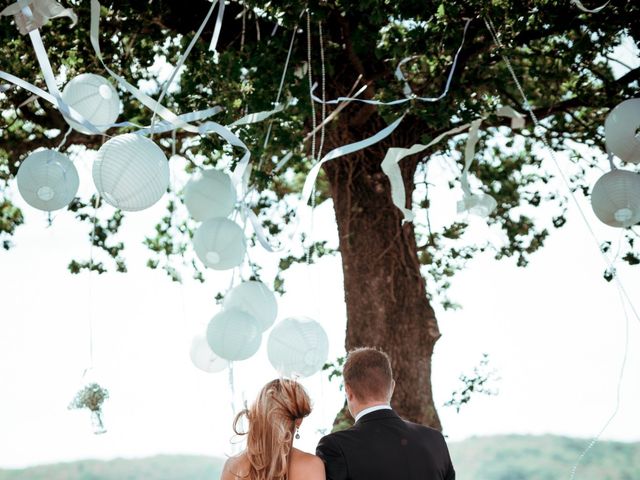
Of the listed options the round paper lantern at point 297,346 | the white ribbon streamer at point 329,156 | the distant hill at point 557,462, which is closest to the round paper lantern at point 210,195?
the white ribbon streamer at point 329,156

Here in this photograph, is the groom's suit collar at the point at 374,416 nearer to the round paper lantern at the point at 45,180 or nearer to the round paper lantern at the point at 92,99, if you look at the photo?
the round paper lantern at the point at 92,99

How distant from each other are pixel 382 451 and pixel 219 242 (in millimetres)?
1663

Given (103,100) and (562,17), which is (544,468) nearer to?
(562,17)

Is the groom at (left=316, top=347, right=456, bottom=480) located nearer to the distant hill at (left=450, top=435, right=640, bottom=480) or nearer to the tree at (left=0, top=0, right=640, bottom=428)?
the tree at (left=0, top=0, right=640, bottom=428)

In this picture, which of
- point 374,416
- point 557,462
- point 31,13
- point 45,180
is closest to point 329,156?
point 45,180

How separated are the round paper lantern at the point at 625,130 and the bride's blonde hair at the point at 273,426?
2491mm

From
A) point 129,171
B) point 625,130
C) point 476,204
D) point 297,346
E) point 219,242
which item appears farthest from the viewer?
point 476,204

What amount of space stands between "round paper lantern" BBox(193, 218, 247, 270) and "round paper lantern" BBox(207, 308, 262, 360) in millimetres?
279

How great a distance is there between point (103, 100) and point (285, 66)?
116 cm

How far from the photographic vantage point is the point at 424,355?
18.7 feet

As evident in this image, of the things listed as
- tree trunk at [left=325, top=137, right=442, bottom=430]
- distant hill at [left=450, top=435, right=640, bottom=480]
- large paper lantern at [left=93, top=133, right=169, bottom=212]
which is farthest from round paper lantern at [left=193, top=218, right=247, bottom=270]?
distant hill at [left=450, top=435, right=640, bottom=480]

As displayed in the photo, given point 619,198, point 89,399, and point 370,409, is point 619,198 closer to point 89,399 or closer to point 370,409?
point 370,409

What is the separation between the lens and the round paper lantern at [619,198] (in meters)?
4.26

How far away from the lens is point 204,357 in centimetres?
454
